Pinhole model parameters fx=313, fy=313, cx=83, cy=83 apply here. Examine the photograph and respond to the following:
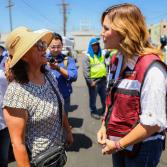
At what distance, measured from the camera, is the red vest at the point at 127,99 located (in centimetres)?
193

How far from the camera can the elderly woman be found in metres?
2.15

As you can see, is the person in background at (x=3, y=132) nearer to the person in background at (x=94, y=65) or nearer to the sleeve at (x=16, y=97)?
the sleeve at (x=16, y=97)

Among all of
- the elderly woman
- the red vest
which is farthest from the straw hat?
the red vest

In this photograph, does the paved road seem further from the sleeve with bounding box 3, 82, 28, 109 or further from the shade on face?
the shade on face

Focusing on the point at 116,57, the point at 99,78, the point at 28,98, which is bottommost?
the point at 99,78

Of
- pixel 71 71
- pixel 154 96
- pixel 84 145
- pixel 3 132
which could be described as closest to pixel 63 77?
pixel 71 71

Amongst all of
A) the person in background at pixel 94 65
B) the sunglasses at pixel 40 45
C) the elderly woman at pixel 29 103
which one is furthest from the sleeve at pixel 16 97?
the person in background at pixel 94 65

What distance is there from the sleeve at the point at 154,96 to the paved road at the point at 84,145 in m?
2.69

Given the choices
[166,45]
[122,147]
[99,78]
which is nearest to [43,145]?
[122,147]

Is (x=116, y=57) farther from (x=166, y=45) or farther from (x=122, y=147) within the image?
(x=166, y=45)

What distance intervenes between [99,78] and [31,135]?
471 centimetres

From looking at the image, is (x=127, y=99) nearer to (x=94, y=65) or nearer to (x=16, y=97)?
(x=16, y=97)

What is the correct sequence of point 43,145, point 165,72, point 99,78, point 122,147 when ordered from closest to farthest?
point 165,72 → point 122,147 → point 43,145 → point 99,78

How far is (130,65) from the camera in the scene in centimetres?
203
